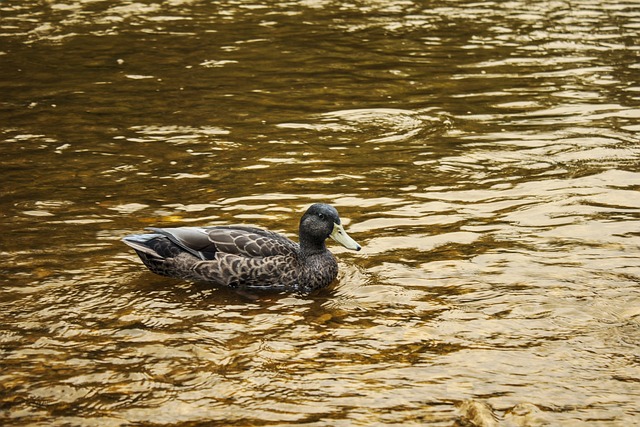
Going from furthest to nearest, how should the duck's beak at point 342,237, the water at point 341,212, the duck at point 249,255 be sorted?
the duck's beak at point 342,237 < the duck at point 249,255 < the water at point 341,212

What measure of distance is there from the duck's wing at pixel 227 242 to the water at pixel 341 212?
1.23 ft

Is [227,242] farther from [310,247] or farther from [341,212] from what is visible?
[341,212]

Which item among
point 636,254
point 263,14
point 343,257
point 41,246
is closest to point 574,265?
point 636,254

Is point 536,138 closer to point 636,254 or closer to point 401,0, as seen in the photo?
point 636,254

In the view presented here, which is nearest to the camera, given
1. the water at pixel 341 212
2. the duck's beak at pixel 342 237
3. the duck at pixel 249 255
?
the water at pixel 341 212

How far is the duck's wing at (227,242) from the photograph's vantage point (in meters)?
9.34

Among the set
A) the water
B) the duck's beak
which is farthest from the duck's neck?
the water

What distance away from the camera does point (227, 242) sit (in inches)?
369

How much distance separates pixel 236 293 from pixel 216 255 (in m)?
0.39

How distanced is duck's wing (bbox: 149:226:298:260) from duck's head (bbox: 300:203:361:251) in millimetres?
208

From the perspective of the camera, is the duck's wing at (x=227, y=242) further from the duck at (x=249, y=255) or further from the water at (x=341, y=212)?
the water at (x=341, y=212)

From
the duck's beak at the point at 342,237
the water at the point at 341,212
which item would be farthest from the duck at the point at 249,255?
the water at the point at 341,212

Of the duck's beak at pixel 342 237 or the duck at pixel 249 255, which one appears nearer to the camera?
the duck at pixel 249 255

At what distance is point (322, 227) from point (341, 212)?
1900mm
